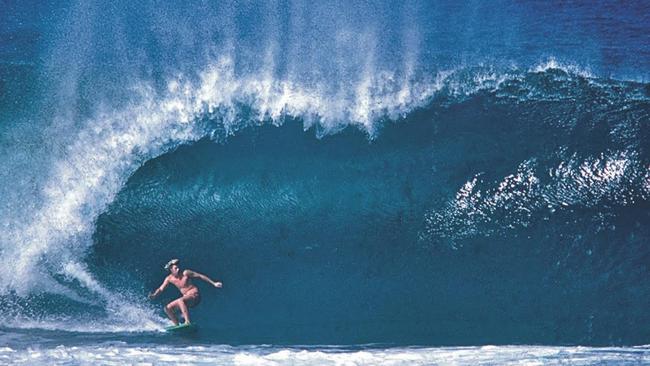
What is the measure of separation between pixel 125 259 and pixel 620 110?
746cm

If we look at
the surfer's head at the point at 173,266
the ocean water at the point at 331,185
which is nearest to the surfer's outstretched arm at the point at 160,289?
Answer: the surfer's head at the point at 173,266

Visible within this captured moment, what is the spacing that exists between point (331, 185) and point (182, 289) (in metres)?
2.71

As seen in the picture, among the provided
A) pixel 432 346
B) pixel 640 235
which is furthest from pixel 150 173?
pixel 640 235

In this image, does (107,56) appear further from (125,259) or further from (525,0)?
(525,0)

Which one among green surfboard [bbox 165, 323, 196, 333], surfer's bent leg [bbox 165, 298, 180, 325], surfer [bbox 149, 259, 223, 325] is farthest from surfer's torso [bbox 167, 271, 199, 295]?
green surfboard [bbox 165, 323, 196, 333]

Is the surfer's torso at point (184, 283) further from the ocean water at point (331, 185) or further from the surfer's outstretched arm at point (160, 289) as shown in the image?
the ocean water at point (331, 185)

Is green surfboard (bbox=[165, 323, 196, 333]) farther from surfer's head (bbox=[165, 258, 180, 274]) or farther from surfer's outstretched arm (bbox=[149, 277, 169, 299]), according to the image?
surfer's head (bbox=[165, 258, 180, 274])

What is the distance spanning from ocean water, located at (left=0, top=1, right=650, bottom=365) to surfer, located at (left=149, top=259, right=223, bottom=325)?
1.03 feet

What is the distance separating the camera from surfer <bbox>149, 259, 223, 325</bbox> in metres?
8.95

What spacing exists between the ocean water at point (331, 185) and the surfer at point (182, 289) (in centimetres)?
31

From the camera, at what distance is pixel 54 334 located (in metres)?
8.92

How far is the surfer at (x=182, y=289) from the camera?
895 centimetres

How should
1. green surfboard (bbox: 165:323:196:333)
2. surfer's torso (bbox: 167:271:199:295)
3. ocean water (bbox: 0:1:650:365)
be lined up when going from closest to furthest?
green surfboard (bbox: 165:323:196:333) → ocean water (bbox: 0:1:650:365) → surfer's torso (bbox: 167:271:199:295)

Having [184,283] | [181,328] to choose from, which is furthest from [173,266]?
[181,328]
